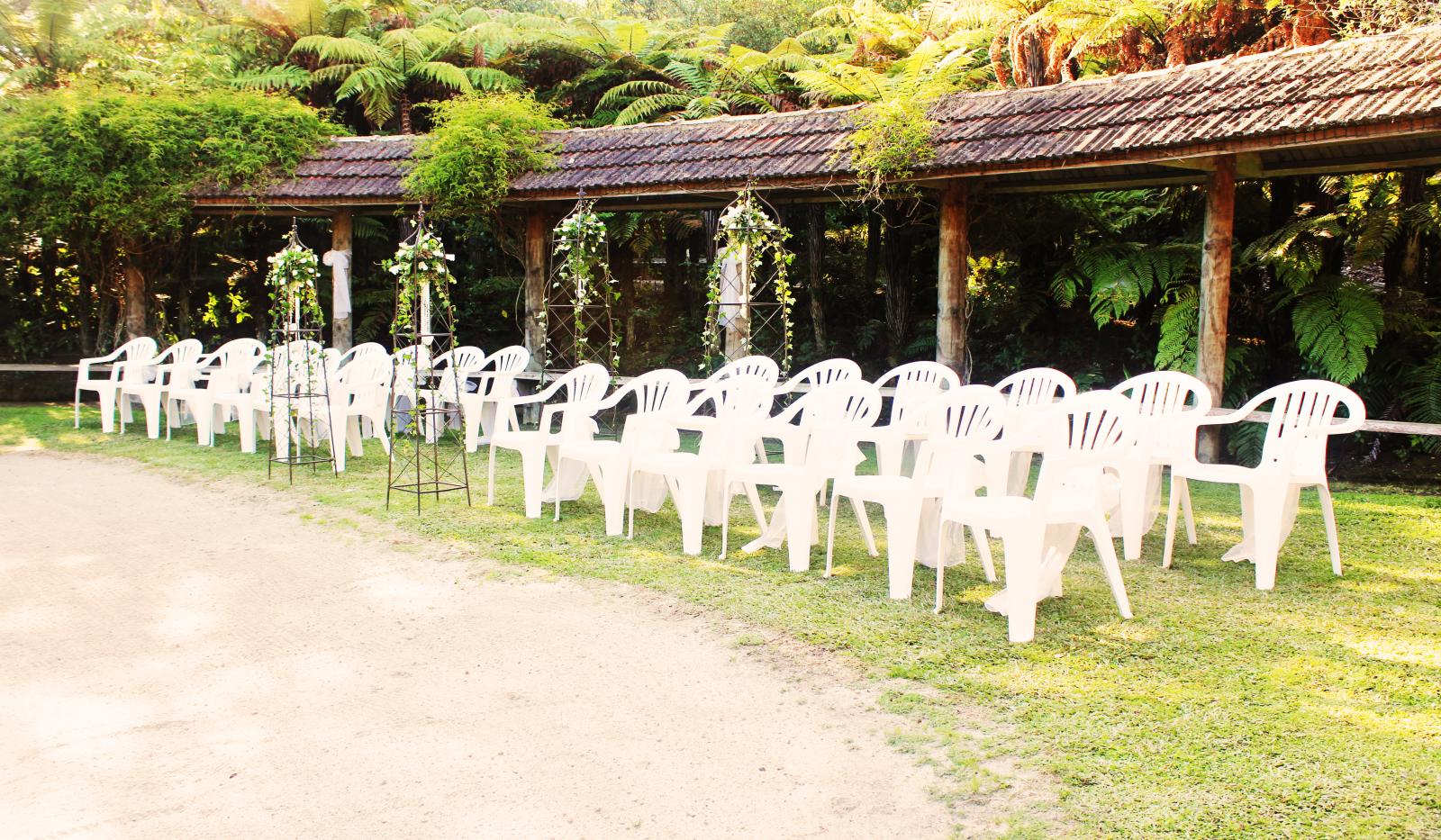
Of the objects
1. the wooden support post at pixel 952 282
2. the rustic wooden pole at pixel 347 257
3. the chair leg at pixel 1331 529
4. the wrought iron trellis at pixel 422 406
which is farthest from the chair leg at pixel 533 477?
the rustic wooden pole at pixel 347 257

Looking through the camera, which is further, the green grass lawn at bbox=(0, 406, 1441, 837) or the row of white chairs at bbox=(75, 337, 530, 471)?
the row of white chairs at bbox=(75, 337, 530, 471)

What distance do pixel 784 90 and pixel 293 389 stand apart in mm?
6877

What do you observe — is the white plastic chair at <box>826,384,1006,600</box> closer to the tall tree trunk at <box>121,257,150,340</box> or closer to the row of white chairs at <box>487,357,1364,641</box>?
the row of white chairs at <box>487,357,1364,641</box>

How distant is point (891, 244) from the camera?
1162cm

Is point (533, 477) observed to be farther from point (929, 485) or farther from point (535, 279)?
point (535, 279)

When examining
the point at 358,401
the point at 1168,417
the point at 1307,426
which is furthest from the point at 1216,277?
the point at 358,401

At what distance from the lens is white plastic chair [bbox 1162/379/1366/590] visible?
4859mm

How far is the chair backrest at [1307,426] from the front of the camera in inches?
197

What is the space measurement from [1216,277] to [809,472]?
4180 millimetres

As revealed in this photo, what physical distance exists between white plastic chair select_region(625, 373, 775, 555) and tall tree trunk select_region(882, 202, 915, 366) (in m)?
5.50

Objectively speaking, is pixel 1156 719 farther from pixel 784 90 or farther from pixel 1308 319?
pixel 784 90

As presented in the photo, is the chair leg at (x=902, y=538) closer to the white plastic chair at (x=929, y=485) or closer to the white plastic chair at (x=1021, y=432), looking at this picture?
the white plastic chair at (x=929, y=485)

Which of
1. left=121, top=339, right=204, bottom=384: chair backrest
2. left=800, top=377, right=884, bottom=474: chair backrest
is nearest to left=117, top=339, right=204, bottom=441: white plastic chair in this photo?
left=121, top=339, right=204, bottom=384: chair backrest

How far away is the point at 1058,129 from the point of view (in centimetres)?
771
